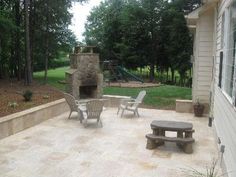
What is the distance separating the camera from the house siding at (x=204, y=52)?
371 inches

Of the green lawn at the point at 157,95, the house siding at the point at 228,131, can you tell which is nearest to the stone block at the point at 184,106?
the green lawn at the point at 157,95

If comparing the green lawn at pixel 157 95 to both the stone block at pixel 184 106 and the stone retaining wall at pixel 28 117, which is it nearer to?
the stone block at pixel 184 106

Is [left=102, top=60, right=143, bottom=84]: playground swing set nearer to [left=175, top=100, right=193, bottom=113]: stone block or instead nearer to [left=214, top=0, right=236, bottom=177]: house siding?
[left=175, top=100, right=193, bottom=113]: stone block

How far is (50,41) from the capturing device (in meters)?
17.4

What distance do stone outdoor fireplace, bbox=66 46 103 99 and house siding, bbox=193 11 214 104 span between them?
3666mm

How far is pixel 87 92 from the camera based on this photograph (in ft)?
39.3

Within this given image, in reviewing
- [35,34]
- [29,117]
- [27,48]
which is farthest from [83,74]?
[35,34]

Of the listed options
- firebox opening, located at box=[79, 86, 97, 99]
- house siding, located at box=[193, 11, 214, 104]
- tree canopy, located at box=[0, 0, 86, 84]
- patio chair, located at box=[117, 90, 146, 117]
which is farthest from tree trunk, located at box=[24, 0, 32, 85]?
house siding, located at box=[193, 11, 214, 104]

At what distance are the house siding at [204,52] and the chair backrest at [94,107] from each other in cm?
353

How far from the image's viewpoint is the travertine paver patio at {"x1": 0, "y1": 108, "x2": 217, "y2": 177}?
5.16 m

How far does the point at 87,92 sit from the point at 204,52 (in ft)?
15.7

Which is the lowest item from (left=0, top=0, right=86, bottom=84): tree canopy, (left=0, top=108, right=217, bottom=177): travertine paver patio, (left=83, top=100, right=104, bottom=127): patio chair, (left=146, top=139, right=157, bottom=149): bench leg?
(left=0, top=108, right=217, bottom=177): travertine paver patio

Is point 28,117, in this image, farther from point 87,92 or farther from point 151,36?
point 151,36

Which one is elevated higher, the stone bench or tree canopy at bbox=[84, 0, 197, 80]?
tree canopy at bbox=[84, 0, 197, 80]
